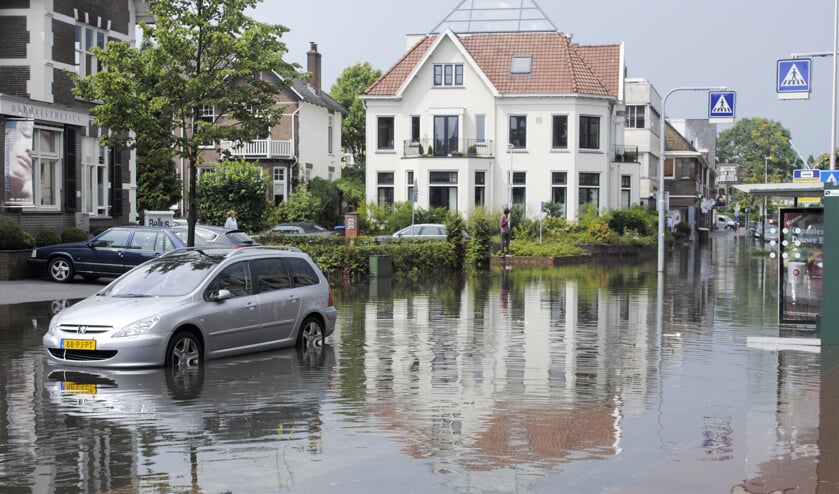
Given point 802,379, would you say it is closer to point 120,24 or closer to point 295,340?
point 295,340

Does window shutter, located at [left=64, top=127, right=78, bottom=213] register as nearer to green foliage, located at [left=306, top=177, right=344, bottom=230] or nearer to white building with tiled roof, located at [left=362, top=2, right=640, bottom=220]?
white building with tiled roof, located at [left=362, top=2, right=640, bottom=220]

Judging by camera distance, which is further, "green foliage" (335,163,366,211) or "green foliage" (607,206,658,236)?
"green foliage" (335,163,366,211)

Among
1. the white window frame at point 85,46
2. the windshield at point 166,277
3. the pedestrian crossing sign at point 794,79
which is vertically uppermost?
the white window frame at point 85,46

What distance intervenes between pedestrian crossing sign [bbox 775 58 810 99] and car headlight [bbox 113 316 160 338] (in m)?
16.3

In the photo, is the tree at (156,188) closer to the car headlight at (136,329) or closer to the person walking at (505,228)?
the person walking at (505,228)

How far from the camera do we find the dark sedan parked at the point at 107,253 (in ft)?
84.0

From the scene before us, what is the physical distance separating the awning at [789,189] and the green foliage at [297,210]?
3821 centimetres

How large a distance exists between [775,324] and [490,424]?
11.3 m

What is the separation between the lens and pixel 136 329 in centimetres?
1234

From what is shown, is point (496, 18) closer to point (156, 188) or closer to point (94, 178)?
point (156, 188)

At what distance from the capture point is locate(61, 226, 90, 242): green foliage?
2875cm

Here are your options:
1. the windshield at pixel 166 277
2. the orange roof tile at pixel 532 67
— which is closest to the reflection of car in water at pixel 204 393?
the windshield at pixel 166 277

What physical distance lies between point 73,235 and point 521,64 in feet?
111

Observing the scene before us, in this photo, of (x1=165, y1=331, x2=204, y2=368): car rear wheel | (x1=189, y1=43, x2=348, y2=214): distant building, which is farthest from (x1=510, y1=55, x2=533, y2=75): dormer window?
(x1=165, y1=331, x2=204, y2=368): car rear wheel
